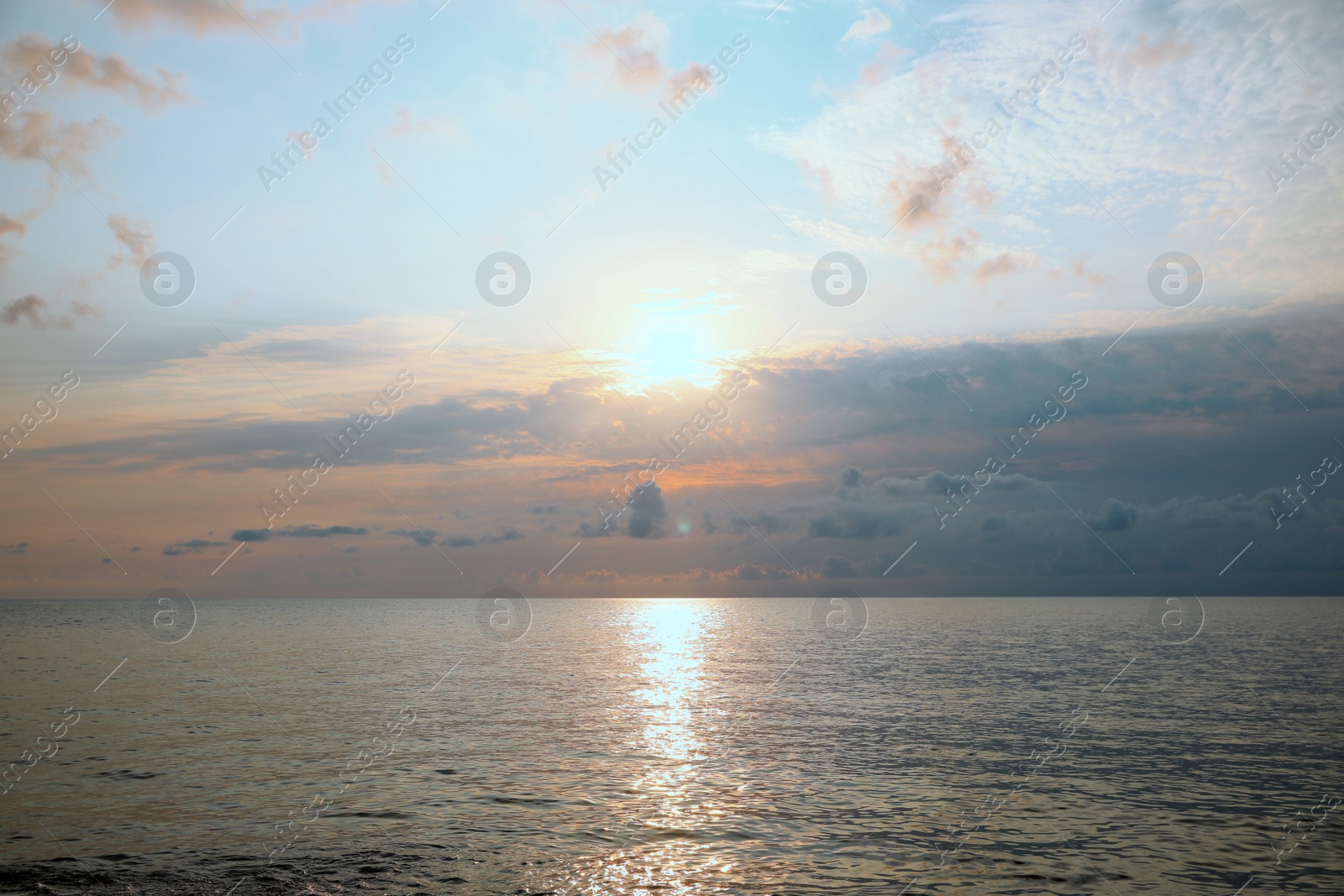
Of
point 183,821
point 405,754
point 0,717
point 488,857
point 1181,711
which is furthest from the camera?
point 1181,711

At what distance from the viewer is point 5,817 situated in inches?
1136

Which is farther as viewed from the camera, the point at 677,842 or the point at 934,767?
the point at 934,767

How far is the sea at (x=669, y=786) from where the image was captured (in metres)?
23.7

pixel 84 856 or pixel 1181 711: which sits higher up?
pixel 1181 711

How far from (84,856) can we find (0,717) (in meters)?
35.3

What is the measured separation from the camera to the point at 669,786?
3438 cm

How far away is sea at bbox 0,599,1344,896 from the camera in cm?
2370

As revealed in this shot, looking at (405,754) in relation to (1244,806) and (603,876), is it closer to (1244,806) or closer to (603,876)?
(603,876)

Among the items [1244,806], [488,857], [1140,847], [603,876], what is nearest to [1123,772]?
[1244,806]

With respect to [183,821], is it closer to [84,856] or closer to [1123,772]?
[84,856]

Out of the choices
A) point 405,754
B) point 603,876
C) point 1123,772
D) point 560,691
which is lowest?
point 603,876

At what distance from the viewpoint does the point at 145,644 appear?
422 feet

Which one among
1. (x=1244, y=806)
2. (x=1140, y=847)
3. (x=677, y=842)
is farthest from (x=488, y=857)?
(x=1244, y=806)

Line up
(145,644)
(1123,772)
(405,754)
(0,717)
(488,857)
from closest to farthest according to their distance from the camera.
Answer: (488,857) < (1123,772) < (405,754) < (0,717) < (145,644)
